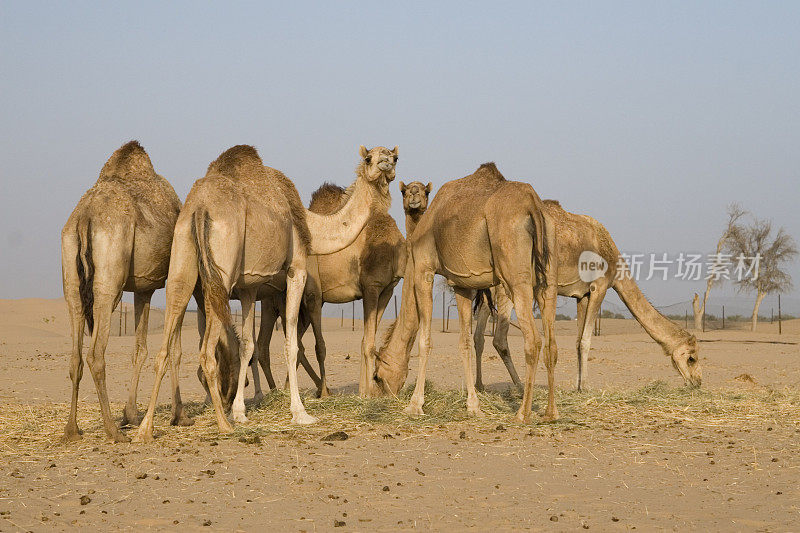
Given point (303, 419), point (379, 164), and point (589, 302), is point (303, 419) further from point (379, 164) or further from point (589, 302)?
point (589, 302)

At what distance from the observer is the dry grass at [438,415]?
29.4ft

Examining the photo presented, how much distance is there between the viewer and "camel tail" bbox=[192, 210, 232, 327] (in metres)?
8.39

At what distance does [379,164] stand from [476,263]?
1.68m

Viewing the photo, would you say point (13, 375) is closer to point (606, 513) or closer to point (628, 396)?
point (628, 396)

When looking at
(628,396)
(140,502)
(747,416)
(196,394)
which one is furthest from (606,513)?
(196,394)

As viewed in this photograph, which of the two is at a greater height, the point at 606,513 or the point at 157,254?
the point at 157,254

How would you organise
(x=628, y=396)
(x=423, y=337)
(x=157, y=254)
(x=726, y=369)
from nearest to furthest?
(x=157, y=254) < (x=423, y=337) < (x=628, y=396) < (x=726, y=369)

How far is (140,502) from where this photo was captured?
6039 mm

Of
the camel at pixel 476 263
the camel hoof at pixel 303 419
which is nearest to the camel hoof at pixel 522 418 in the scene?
the camel at pixel 476 263

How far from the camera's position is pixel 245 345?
984 centimetres

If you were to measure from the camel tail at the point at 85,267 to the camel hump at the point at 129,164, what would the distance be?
0.97 m

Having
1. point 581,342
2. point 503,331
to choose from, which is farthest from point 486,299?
point 581,342

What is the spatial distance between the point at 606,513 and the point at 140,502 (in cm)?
314

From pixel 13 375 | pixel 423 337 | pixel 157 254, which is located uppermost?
pixel 157 254
